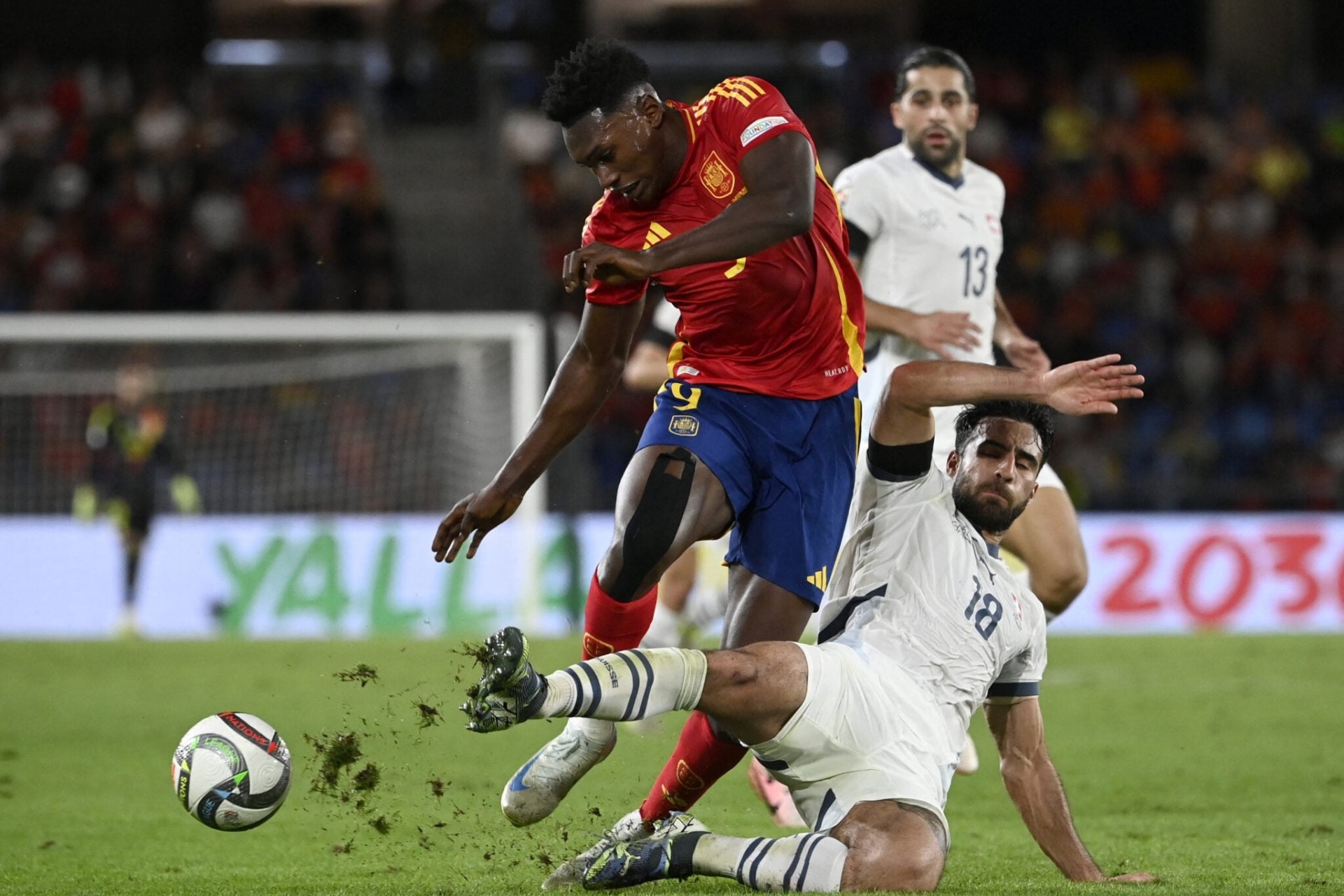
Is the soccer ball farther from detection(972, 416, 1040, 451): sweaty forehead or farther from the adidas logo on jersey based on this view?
detection(972, 416, 1040, 451): sweaty forehead

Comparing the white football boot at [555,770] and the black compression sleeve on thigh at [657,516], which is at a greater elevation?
the black compression sleeve on thigh at [657,516]

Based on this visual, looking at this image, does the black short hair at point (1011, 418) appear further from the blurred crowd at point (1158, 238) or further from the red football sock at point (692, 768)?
the blurred crowd at point (1158, 238)

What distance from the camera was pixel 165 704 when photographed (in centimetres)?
940

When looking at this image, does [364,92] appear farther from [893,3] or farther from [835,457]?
[835,457]

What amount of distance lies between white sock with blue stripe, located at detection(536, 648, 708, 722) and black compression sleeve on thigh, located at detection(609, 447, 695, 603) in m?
0.56

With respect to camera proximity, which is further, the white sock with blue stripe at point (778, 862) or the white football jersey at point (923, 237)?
the white football jersey at point (923, 237)

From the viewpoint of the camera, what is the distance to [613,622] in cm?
484

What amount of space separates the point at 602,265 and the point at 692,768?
5.07 feet

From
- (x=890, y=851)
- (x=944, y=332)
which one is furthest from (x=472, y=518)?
(x=944, y=332)

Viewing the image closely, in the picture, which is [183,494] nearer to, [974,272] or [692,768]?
[974,272]

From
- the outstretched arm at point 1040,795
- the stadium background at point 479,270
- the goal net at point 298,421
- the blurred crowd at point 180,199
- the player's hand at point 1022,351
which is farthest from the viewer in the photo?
the blurred crowd at point 180,199

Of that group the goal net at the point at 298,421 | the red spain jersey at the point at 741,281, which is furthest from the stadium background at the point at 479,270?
the red spain jersey at the point at 741,281

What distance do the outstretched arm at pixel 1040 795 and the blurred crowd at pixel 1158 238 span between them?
10.8 metres

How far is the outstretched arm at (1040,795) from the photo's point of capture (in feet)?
15.2
